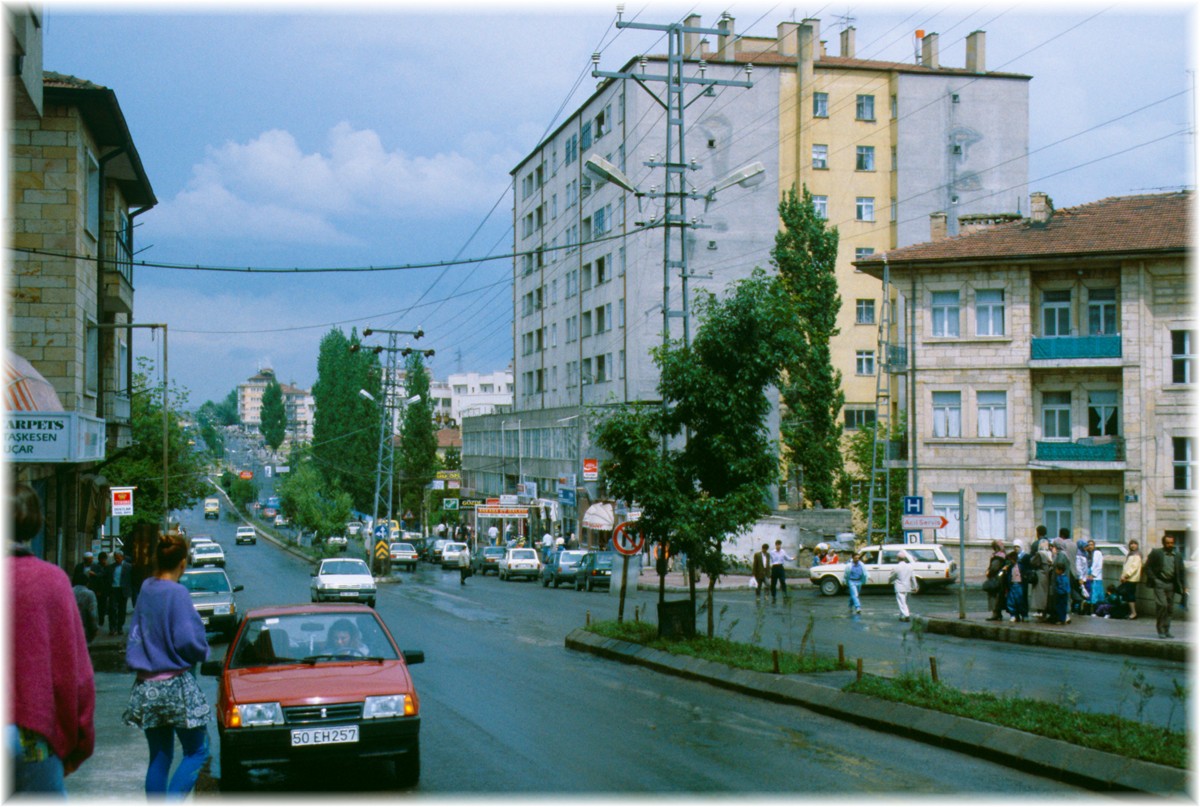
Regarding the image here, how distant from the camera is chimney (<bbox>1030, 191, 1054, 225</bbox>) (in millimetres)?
46781

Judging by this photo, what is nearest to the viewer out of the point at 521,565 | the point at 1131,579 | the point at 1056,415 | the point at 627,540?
the point at 627,540

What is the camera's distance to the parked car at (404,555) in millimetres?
66812

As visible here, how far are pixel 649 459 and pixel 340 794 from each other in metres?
11.7

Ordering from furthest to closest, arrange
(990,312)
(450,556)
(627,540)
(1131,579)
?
(450,556), (990,312), (1131,579), (627,540)

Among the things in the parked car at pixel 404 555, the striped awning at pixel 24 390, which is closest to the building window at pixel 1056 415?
the parked car at pixel 404 555

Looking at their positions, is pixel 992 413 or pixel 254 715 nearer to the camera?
pixel 254 715

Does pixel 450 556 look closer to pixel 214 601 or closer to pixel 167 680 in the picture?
pixel 214 601

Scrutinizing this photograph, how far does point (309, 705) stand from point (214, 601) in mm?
17900

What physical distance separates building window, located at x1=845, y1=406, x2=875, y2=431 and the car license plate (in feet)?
194

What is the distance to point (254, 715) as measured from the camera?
9391 mm

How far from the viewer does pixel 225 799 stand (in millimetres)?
9492

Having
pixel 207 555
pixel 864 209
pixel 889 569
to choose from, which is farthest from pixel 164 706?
pixel 864 209

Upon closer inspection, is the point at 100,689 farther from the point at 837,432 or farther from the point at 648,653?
the point at 837,432

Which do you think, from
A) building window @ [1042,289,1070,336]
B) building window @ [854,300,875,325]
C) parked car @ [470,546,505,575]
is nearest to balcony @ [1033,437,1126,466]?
building window @ [1042,289,1070,336]
